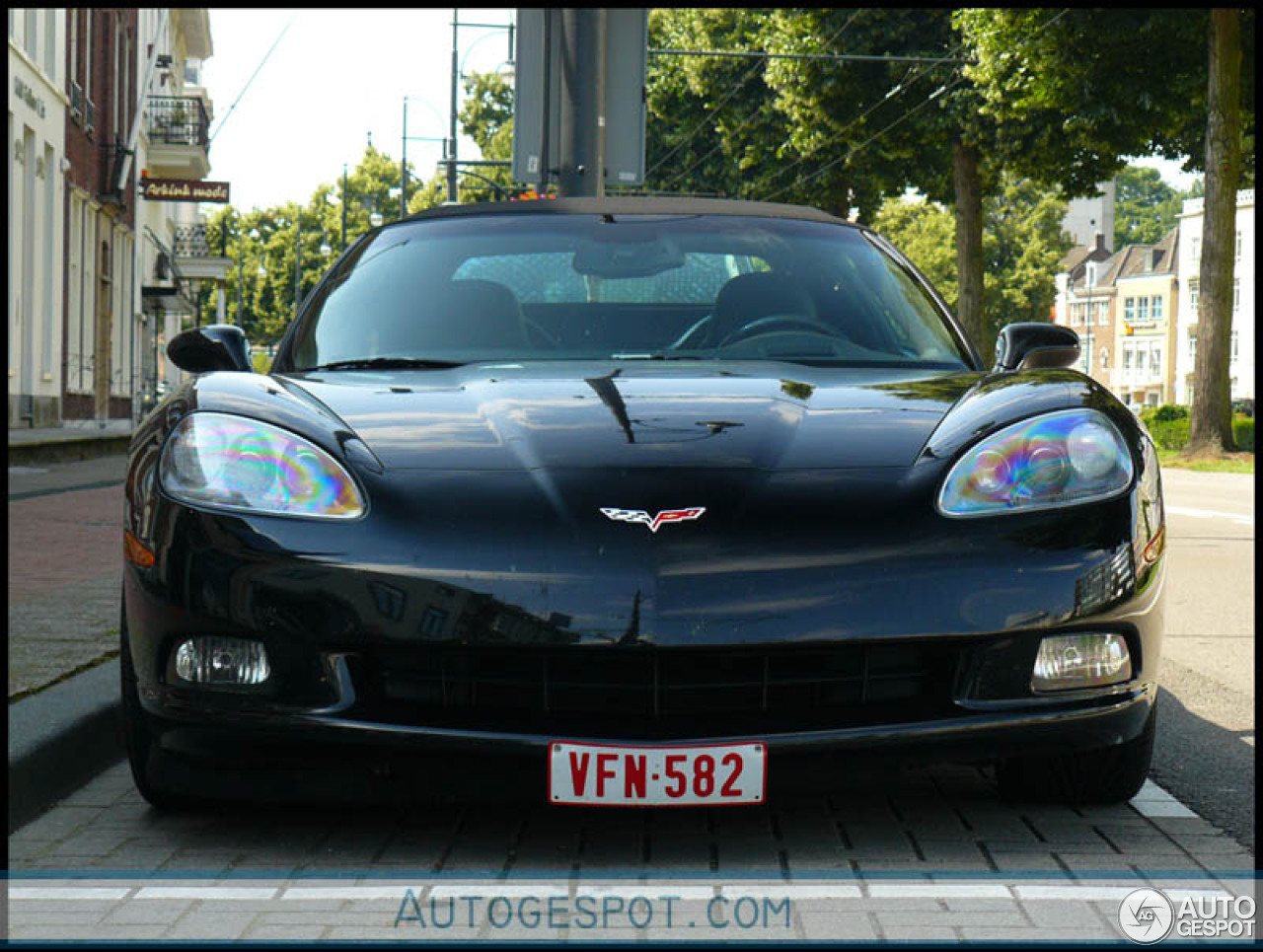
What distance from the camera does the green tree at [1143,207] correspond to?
150 metres

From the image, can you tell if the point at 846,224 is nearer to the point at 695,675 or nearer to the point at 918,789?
the point at 918,789

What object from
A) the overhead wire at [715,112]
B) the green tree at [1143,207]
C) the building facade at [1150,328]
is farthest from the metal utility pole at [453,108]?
the green tree at [1143,207]

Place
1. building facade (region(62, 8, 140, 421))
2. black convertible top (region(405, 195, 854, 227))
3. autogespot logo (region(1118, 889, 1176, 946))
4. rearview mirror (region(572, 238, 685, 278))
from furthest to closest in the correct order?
building facade (region(62, 8, 140, 421))
black convertible top (region(405, 195, 854, 227))
rearview mirror (region(572, 238, 685, 278))
autogespot logo (region(1118, 889, 1176, 946))

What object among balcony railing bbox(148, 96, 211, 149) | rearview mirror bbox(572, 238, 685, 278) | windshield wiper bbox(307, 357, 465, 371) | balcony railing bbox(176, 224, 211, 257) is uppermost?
balcony railing bbox(148, 96, 211, 149)

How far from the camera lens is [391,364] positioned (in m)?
4.39

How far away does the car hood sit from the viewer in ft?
11.5

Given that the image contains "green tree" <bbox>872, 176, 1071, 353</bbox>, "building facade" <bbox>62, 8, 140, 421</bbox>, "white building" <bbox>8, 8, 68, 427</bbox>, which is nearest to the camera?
"white building" <bbox>8, 8, 68, 427</bbox>

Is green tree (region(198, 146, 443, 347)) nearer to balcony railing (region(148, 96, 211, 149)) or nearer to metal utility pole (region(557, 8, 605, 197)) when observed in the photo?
balcony railing (region(148, 96, 211, 149))

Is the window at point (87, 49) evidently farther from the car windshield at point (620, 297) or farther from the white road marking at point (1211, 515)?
the car windshield at point (620, 297)

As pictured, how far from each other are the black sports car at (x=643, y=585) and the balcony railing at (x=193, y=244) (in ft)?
165

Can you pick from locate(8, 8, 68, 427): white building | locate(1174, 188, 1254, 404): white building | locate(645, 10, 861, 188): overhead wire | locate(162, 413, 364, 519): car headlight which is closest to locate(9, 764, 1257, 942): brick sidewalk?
locate(162, 413, 364, 519): car headlight

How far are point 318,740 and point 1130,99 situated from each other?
1058 inches

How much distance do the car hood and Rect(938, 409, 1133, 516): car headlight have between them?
0.42 feet

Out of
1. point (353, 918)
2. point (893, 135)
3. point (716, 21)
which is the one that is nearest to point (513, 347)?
point (353, 918)
